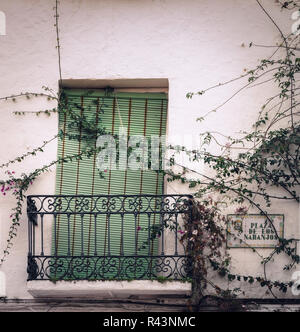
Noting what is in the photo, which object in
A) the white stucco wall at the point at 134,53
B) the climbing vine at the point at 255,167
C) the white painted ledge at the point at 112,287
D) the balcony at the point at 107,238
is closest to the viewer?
the white painted ledge at the point at 112,287

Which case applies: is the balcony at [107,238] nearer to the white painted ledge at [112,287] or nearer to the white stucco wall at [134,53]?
the white painted ledge at [112,287]

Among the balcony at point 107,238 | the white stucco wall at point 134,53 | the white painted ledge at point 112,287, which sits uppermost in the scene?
the white stucco wall at point 134,53

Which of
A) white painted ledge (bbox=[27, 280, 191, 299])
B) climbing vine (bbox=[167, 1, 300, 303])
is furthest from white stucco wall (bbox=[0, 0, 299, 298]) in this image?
white painted ledge (bbox=[27, 280, 191, 299])

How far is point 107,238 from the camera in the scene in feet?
24.4

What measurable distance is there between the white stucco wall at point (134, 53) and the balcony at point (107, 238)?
32 centimetres

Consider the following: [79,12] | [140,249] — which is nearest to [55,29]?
[79,12]

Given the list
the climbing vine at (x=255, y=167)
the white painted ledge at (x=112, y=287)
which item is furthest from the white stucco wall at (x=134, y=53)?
Result: the white painted ledge at (x=112, y=287)

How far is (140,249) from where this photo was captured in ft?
24.0

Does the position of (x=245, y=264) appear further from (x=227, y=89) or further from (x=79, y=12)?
(x=79, y=12)

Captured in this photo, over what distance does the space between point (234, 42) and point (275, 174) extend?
5.77ft

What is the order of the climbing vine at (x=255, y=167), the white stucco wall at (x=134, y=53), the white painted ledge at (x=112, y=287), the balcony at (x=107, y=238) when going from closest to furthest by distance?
the white painted ledge at (x=112, y=287) < the balcony at (x=107, y=238) < the climbing vine at (x=255, y=167) < the white stucco wall at (x=134, y=53)

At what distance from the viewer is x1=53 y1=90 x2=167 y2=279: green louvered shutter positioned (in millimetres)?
7391

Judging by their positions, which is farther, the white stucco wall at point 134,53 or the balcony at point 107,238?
the white stucco wall at point 134,53

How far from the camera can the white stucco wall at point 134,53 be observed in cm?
734
